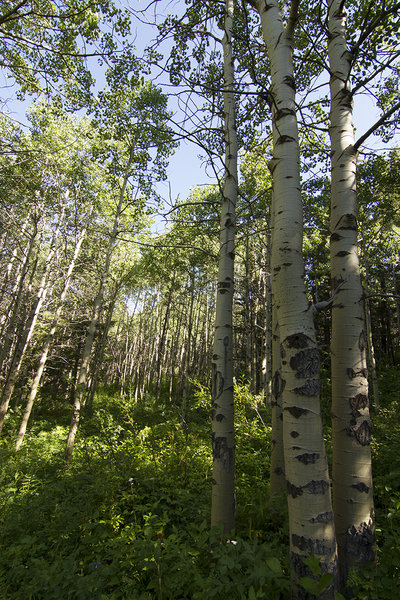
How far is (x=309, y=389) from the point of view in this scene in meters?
1.59

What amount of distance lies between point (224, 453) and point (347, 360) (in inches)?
59.3

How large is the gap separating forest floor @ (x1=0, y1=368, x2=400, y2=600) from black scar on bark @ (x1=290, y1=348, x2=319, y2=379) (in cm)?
101

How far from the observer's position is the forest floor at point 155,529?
5.55ft

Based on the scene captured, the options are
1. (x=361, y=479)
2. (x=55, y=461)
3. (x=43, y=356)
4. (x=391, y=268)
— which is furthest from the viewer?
(x=391, y=268)

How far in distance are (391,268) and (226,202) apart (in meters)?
17.9

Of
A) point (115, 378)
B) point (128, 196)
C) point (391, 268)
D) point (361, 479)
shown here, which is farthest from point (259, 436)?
point (115, 378)

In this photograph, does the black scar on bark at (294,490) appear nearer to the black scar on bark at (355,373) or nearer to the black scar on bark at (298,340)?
the black scar on bark at (298,340)

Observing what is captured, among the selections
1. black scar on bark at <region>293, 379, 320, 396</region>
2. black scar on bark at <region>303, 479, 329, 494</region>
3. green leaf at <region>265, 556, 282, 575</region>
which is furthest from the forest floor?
black scar on bark at <region>293, 379, 320, 396</region>

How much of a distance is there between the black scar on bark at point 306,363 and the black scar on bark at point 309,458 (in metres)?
0.41

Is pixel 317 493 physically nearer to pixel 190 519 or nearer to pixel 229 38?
pixel 190 519

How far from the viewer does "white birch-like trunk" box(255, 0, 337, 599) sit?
4.80 ft

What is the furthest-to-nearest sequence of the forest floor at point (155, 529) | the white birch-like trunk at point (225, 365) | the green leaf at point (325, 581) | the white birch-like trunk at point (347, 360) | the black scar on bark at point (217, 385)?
the black scar on bark at point (217, 385) < the white birch-like trunk at point (225, 365) < the white birch-like trunk at point (347, 360) < the forest floor at point (155, 529) < the green leaf at point (325, 581)

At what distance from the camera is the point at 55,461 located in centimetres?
562

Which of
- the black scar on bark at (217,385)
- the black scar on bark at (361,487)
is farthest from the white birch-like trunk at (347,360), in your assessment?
the black scar on bark at (217,385)
